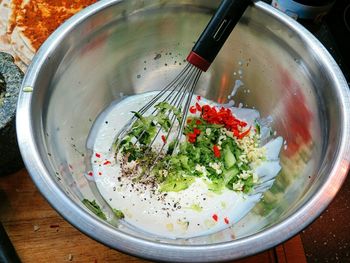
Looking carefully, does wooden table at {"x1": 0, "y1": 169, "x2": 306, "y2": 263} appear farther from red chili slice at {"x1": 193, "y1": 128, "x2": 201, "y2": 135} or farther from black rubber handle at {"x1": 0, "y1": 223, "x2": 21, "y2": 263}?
red chili slice at {"x1": 193, "y1": 128, "x2": 201, "y2": 135}

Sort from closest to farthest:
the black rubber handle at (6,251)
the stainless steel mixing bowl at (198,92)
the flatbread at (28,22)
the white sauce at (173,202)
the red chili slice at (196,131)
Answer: the stainless steel mixing bowl at (198,92)
the black rubber handle at (6,251)
the white sauce at (173,202)
the red chili slice at (196,131)
the flatbread at (28,22)

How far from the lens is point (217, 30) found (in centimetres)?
87

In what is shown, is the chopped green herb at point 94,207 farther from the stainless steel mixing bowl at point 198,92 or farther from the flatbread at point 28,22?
the flatbread at point 28,22

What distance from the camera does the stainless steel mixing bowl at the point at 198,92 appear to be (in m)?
0.71

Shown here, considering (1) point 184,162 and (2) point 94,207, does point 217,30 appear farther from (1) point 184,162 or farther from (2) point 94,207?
(2) point 94,207

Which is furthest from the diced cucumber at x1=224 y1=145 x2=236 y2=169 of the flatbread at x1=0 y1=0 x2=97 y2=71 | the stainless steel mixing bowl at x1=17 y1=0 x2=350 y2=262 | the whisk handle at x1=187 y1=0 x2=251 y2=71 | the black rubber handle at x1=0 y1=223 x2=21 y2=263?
the flatbread at x1=0 y1=0 x2=97 y2=71

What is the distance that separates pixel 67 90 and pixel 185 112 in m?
0.29

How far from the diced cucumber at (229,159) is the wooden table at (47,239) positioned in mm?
215

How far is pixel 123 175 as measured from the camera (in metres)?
1.00

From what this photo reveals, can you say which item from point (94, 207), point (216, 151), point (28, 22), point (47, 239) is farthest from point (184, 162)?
point (28, 22)

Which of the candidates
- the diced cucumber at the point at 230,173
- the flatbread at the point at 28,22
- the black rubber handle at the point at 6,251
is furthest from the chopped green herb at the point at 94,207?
the flatbread at the point at 28,22

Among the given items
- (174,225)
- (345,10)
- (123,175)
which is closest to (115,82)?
(123,175)

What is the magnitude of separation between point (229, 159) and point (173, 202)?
0.17 metres

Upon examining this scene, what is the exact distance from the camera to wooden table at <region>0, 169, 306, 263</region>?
94 centimetres
